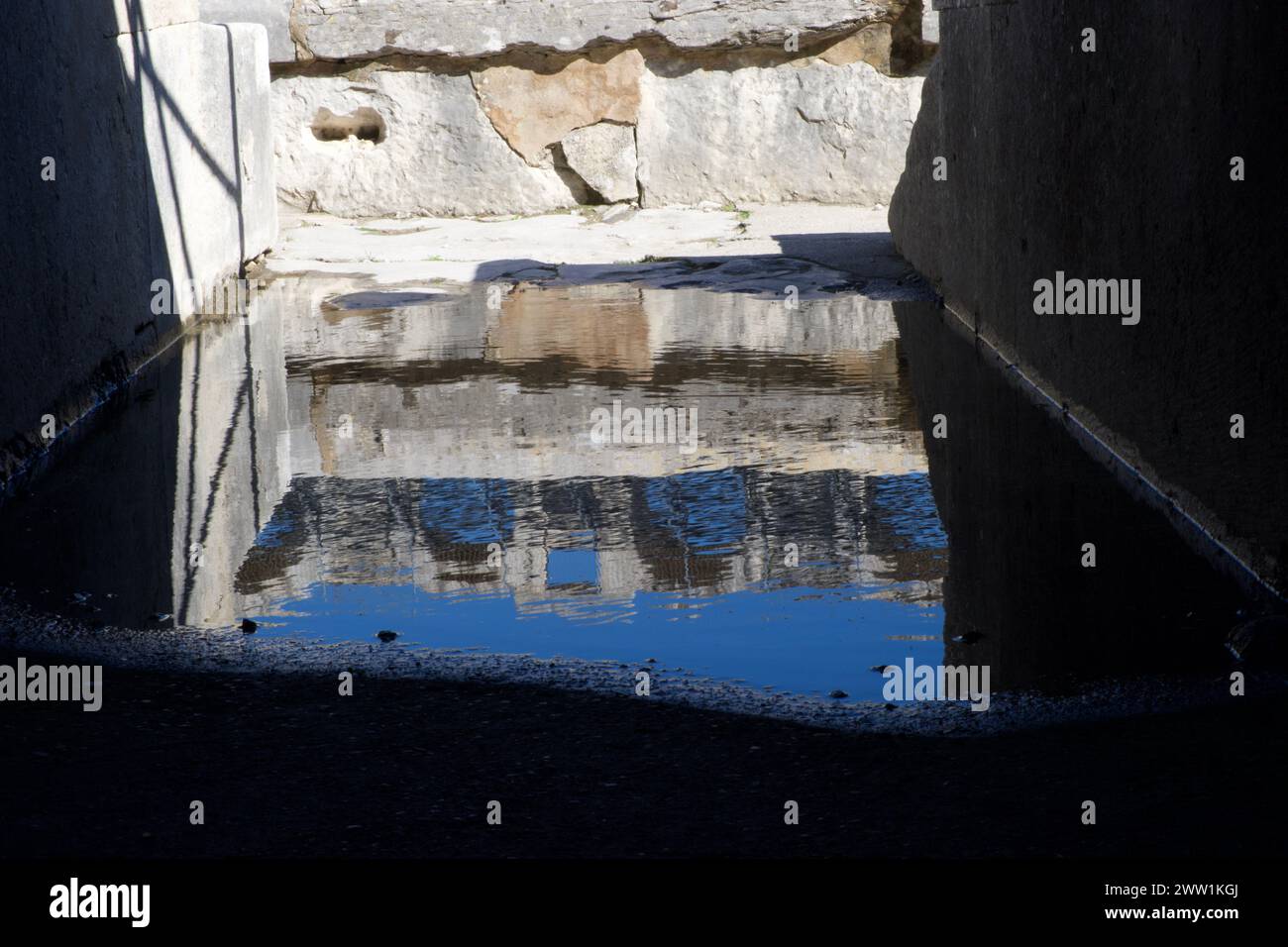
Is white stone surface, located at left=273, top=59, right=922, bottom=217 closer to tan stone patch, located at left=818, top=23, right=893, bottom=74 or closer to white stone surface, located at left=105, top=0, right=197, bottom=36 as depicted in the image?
tan stone patch, located at left=818, top=23, right=893, bottom=74

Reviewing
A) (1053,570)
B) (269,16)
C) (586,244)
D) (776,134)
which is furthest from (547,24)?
(1053,570)

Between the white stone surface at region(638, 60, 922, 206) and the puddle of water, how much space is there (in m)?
6.18

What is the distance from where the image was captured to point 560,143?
43.5 ft

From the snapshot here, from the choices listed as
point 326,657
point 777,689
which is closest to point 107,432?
point 326,657

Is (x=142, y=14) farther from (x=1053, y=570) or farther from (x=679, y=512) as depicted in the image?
(x=1053, y=570)

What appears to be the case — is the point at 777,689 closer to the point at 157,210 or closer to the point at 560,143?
the point at 157,210

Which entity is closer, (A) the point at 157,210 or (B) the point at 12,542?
(B) the point at 12,542

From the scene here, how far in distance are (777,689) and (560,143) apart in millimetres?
10700

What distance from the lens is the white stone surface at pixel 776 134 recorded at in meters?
12.8

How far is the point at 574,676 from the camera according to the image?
3.19 m

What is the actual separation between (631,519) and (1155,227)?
1.70 metres

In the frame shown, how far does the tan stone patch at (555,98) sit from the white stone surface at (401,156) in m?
0.13
